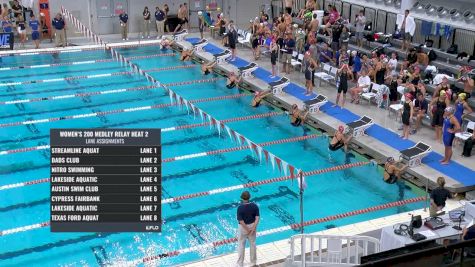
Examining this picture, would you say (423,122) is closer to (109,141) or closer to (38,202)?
(38,202)

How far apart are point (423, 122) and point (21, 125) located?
33.8ft

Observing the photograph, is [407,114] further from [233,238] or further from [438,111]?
[233,238]

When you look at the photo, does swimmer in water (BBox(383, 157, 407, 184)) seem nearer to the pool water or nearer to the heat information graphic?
the pool water

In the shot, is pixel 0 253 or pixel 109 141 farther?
pixel 0 253

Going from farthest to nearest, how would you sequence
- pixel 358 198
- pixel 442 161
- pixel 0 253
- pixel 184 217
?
pixel 442 161
pixel 358 198
pixel 184 217
pixel 0 253

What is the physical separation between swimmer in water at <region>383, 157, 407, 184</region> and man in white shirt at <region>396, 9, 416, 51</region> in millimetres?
7958

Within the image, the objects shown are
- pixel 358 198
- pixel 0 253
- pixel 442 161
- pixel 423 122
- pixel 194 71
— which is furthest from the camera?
pixel 194 71

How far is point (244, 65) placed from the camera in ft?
70.2

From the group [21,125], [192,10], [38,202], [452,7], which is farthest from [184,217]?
[192,10]

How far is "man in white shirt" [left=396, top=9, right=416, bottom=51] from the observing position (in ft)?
64.7

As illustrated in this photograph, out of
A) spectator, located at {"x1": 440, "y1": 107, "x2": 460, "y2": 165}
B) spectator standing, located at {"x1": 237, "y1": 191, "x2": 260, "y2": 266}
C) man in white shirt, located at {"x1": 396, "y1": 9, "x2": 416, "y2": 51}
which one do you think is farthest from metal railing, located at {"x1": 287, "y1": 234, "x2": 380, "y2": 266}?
man in white shirt, located at {"x1": 396, "y1": 9, "x2": 416, "y2": 51}

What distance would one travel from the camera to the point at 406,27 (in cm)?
1986

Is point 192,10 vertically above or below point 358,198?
above

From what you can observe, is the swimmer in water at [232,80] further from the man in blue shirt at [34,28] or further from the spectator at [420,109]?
the man in blue shirt at [34,28]
